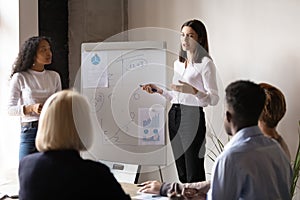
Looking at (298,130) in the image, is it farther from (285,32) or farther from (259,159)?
(259,159)

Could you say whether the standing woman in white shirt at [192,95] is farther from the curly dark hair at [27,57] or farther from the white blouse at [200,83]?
the curly dark hair at [27,57]

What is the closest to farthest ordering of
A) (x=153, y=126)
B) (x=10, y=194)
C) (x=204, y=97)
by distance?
(x=10, y=194)
(x=204, y=97)
(x=153, y=126)

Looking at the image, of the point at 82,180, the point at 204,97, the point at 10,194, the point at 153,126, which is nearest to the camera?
the point at 82,180

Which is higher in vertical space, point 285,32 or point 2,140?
point 285,32

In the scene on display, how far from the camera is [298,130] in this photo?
3.57 m

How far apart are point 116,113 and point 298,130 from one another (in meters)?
1.39

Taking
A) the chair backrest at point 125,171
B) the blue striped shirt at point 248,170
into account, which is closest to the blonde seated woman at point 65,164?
the blue striped shirt at point 248,170

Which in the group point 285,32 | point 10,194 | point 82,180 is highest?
point 285,32

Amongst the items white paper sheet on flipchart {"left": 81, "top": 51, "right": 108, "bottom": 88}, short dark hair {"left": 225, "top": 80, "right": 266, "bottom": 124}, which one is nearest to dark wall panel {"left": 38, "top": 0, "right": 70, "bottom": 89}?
white paper sheet on flipchart {"left": 81, "top": 51, "right": 108, "bottom": 88}

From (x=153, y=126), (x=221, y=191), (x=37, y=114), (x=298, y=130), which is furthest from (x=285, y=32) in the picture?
(x=221, y=191)

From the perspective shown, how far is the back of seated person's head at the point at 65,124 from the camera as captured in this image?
182 cm

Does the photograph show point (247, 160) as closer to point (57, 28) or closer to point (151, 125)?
point (151, 125)

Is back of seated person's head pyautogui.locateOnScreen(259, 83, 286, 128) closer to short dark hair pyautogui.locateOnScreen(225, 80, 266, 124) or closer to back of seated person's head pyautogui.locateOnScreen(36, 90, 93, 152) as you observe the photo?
short dark hair pyautogui.locateOnScreen(225, 80, 266, 124)

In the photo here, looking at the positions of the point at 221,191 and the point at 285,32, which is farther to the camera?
the point at 285,32
